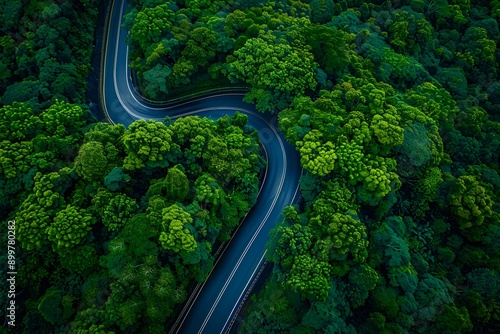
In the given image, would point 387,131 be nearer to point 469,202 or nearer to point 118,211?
point 469,202

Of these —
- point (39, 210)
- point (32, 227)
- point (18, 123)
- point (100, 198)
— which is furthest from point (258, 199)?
point (18, 123)

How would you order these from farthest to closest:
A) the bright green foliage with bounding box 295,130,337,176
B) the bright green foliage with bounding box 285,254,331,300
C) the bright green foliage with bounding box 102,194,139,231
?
the bright green foliage with bounding box 295,130,337,176 → the bright green foliage with bounding box 102,194,139,231 → the bright green foliage with bounding box 285,254,331,300

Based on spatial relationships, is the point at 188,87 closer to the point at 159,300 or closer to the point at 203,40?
the point at 203,40

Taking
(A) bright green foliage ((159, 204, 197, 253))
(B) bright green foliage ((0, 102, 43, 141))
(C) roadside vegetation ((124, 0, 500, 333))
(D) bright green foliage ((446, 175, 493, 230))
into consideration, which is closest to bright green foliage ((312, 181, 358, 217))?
(C) roadside vegetation ((124, 0, 500, 333))

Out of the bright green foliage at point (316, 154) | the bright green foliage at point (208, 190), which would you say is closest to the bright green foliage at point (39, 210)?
the bright green foliage at point (208, 190)

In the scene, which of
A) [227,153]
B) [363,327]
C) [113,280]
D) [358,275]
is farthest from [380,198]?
[113,280]

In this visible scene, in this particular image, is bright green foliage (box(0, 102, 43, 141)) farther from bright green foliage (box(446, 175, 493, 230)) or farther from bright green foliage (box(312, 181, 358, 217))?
bright green foliage (box(446, 175, 493, 230))

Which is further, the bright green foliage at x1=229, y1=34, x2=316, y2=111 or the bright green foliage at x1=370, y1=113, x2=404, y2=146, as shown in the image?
the bright green foliage at x1=229, y1=34, x2=316, y2=111
